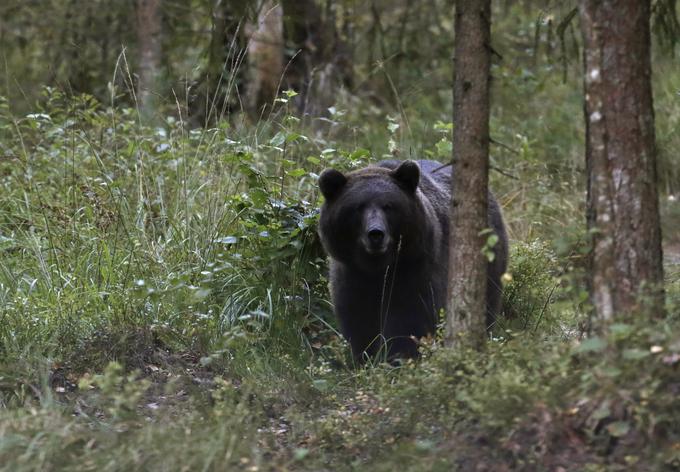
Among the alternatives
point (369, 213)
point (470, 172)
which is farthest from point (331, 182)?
point (470, 172)

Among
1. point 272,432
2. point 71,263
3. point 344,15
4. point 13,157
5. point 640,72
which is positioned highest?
point 344,15

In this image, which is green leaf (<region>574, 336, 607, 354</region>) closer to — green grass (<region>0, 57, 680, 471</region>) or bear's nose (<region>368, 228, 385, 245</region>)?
green grass (<region>0, 57, 680, 471</region>)

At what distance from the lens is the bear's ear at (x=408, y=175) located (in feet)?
22.5

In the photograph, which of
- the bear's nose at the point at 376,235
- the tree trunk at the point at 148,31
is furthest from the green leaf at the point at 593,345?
the tree trunk at the point at 148,31

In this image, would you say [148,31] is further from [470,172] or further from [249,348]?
[470,172]

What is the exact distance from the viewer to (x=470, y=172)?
4926mm

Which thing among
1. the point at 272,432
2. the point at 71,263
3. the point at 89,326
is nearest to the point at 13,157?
the point at 71,263

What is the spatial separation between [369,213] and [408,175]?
0.43 metres

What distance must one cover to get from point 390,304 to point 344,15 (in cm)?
926

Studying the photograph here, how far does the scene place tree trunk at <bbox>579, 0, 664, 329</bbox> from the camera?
4344 millimetres

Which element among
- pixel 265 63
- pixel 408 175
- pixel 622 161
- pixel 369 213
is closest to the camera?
pixel 622 161

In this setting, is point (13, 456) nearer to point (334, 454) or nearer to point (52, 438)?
point (52, 438)

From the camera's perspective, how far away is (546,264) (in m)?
8.11

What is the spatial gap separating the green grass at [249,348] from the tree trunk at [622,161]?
0.16 metres
